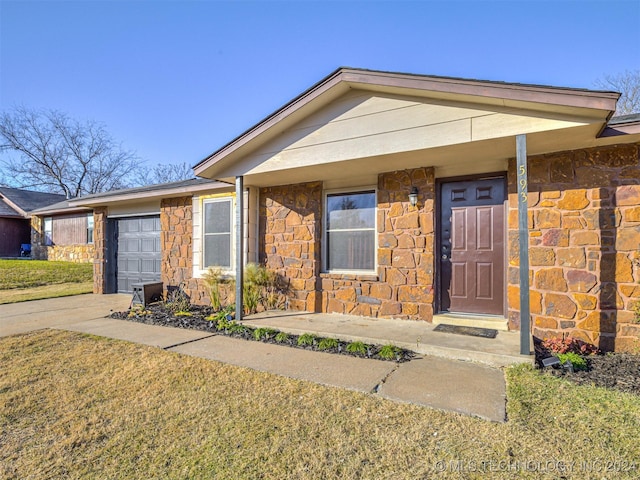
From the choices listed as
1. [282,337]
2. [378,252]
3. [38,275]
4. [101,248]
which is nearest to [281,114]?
[378,252]

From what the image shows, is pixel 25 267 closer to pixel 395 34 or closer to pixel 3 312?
pixel 3 312

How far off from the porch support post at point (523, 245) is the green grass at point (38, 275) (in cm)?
1340

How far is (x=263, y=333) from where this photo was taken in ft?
16.4

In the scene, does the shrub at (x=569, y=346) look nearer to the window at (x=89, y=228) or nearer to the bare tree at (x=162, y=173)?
the window at (x=89, y=228)

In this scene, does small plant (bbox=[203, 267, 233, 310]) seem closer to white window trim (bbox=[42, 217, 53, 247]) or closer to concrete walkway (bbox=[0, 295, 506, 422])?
concrete walkway (bbox=[0, 295, 506, 422])

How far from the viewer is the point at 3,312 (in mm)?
6859

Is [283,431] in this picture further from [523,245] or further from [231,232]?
[231,232]

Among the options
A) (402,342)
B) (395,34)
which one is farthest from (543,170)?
(395,34)

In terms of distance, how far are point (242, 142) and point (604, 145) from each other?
480 cm

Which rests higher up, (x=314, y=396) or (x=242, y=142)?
(x=242, y=142)

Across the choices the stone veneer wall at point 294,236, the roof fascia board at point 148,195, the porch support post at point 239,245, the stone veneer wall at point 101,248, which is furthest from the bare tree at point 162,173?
the porch support post at point 239,245

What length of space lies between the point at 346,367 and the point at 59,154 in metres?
32.2

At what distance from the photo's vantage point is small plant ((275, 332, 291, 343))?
4.70 meters

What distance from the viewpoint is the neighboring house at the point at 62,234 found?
53.1ft
